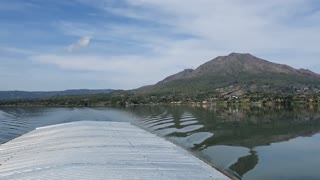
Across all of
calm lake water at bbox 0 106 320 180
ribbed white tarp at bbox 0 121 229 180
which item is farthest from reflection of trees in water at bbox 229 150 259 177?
ribbed white tarp at bbox 0 121 229 180

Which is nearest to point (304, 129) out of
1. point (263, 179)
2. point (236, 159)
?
point (236, 159)

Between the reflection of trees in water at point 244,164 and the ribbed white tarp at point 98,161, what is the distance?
372cm

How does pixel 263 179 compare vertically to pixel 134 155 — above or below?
below

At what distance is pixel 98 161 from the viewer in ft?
66.0

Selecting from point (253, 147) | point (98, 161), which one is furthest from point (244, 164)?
point (98, 161)

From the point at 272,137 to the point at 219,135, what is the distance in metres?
5.27

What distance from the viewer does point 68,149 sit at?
2397 cm

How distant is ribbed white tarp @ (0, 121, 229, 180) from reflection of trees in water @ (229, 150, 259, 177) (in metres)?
3.72

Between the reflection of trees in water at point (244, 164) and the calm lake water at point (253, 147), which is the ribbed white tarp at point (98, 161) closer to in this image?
the reflection of trees in water at point (244, 164)

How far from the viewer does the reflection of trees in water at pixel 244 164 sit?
25.4 metres

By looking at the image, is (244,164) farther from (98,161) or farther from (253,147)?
(98,161)

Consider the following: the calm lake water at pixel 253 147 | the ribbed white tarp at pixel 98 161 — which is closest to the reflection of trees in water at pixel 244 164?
the calm lake water at pixel 253 147

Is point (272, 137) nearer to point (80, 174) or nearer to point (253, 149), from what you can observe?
point (253, 149)

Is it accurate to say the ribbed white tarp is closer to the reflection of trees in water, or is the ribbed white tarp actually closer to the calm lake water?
the reflection of trees in water
